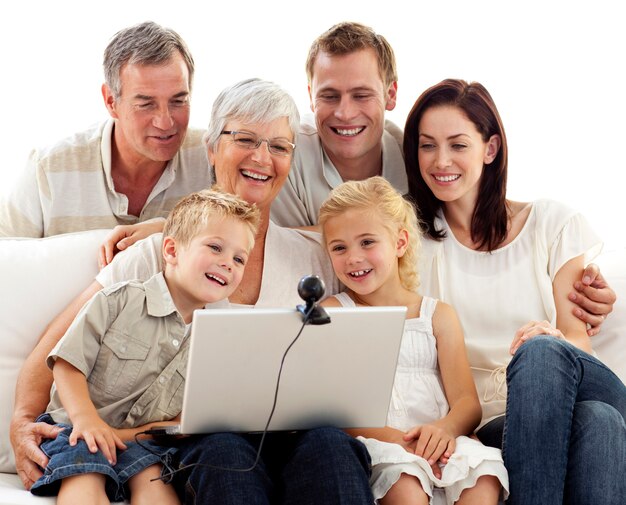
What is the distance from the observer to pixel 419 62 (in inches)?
133

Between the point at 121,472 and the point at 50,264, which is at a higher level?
the point at 50,264

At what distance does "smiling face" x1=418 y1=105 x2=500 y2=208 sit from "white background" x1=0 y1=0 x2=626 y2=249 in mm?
945

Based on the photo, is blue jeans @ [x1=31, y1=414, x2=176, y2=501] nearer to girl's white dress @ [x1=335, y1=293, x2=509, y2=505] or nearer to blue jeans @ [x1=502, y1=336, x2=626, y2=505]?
girl's white dress @ [x1=335, y1=293, x2=509, y2=505]

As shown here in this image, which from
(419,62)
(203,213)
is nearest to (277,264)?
(203,213)

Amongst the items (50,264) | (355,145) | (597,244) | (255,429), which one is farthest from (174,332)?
(597,244)

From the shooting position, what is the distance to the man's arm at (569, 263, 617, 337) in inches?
95.3

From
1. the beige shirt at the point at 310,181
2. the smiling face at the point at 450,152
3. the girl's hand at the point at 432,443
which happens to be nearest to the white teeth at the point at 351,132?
the beige shirt at the point at 310,181

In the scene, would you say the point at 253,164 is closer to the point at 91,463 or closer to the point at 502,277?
the point at 502,277

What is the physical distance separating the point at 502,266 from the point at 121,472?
3.83ft

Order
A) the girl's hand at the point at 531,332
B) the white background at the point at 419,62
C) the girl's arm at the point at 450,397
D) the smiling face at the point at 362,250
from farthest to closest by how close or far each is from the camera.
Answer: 1. the white background at the point at 419,62
2. the smiling face at the point at 362,250
3. the girl's hand at the point at 531,332
4. the girl's arm at the point at 450,397

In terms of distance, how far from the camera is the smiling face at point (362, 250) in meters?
2.25

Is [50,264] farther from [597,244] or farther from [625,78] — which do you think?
[625,78]

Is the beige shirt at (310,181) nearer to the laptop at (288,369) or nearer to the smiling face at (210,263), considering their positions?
→ the smiling face at (210,263)

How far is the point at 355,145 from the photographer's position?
8.66 feet
